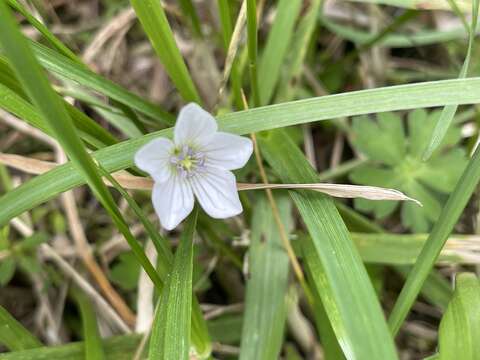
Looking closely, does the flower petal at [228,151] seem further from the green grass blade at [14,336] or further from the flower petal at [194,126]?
the green grass blade at [14,336]

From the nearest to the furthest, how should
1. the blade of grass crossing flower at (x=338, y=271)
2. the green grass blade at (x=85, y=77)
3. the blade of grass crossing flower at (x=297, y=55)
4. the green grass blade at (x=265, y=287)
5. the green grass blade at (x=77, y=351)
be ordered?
the blade of grass crossing flower at (x=338, y=271) → the green grass blade at (x=85, y=77) → the green grass blade at (x=77, y=351) → the green grass blade at (x=265, y=287) → the blade of grass crossing flower at (x=297, y=55)

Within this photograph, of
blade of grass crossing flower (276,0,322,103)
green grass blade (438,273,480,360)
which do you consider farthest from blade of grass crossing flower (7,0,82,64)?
green grass blade (438,273,480,360)

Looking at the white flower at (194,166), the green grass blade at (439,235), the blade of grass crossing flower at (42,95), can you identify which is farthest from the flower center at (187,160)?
the green grass blade at (439,235)

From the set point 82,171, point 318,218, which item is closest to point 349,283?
point 318,218

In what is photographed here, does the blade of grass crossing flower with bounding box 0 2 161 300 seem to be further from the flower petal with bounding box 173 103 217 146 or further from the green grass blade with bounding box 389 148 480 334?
the green grass blade with bounding box 389 148 480 334

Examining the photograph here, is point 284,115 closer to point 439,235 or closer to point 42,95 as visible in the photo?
point 439,235

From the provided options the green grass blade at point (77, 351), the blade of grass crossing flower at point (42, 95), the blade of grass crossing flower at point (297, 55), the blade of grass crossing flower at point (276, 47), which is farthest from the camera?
the blade of grass crossing flower at point (297, 55)

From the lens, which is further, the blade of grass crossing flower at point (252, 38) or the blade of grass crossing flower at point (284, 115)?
the blade of grass crossing flower at point (252, 38)
